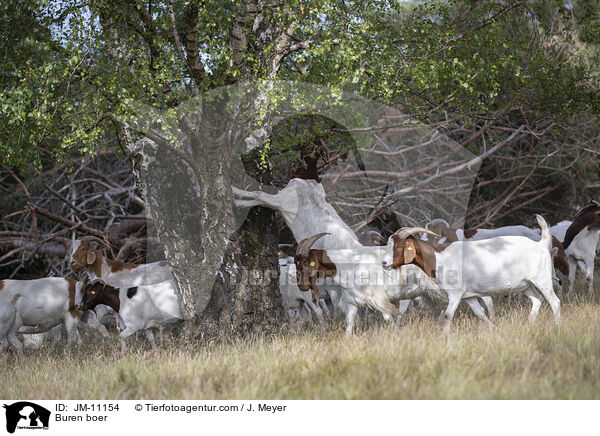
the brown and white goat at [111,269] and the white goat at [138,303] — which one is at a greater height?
the brown and white goat at [111,269]

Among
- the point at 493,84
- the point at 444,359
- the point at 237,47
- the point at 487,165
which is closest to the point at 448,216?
the point at 487,165

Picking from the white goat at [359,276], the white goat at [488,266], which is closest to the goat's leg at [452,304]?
the white goat at [488,266]

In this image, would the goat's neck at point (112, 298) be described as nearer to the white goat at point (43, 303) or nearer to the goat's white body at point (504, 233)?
the white goat at point (43, 303)

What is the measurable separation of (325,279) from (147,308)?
271cm

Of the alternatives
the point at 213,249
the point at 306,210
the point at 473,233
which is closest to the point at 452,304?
the point at 306,210

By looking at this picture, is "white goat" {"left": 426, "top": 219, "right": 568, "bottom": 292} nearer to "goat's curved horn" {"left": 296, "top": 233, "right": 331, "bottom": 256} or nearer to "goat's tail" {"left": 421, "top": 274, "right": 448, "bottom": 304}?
"goat's tail" {"left": 421, "top": 274, "right": 448, "bottom": 304}

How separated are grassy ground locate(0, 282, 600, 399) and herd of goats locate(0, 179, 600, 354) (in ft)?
1.87

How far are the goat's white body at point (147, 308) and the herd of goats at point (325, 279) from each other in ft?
0.05

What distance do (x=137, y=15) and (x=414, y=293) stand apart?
219 inches

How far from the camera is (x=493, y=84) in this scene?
372 inches

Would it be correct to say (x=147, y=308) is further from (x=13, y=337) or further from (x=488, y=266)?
(x=488, y=266)

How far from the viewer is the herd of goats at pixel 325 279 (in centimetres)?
Result: 830
